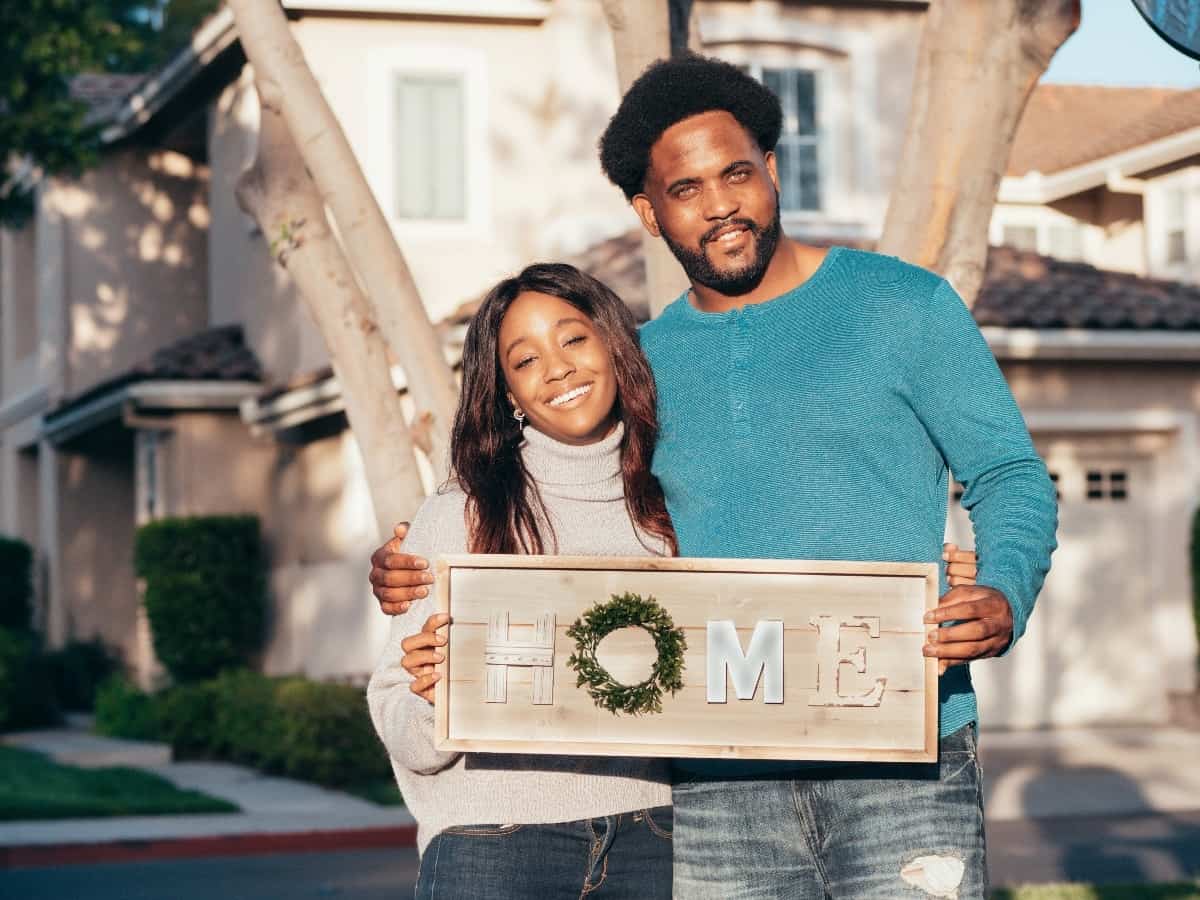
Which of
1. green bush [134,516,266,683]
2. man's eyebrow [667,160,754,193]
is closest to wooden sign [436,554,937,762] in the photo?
man's eyebrow [667,160,754,193]

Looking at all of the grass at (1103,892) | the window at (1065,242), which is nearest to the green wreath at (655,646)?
the grass at (1103,892)

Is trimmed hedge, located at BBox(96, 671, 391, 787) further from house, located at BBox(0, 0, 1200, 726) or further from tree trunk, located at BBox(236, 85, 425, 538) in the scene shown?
tree trunk, located at BBox(236, 85, 425, 538)

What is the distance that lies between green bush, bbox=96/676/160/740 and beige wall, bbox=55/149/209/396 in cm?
422

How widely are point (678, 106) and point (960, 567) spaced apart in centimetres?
103

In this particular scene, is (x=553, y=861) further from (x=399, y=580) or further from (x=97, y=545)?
(x=97, y=545)

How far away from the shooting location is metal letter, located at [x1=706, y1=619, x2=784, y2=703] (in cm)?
349

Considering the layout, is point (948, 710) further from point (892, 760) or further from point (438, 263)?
point (438, 263)

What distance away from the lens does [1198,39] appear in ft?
12.8

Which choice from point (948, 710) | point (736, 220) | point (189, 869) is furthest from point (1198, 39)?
point (189, 869)

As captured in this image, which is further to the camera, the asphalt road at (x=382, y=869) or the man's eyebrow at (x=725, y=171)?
the asphalt road at (x=382, y=869)

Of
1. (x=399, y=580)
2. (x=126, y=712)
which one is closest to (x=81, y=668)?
(x=126, y=712)

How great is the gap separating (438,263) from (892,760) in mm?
13879

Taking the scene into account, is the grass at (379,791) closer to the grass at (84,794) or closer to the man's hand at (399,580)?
the grass at (84,794)

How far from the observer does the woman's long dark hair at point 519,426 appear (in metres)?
3.81
